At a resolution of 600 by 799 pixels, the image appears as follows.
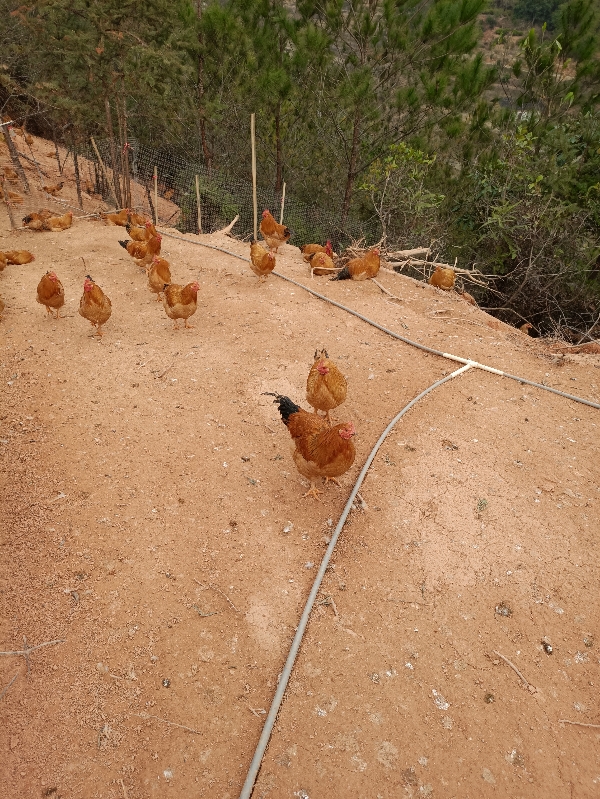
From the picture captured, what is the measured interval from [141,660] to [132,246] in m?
6.47

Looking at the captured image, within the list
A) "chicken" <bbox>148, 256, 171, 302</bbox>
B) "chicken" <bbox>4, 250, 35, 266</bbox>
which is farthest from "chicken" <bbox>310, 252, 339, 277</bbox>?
"chicken" <bbox>4, 250, 35, 266</bbox>

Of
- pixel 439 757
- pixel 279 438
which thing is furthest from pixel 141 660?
pixel 279 438

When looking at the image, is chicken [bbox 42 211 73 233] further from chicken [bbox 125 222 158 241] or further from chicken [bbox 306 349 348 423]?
chicken [bbox 306 349 348 423]

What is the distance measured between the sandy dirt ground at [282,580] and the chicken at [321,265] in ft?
8.93

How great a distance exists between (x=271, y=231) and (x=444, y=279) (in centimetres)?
339

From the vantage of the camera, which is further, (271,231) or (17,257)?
(271,231)

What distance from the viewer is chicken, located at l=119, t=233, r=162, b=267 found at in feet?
23.4

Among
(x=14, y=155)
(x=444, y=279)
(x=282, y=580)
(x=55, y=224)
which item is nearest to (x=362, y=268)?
(x=444, y=279)

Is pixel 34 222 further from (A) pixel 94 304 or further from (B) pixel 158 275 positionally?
(A) pixel 94 304

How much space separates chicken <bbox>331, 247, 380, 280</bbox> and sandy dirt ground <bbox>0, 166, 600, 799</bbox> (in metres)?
2.46

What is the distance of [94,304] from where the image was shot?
5.41 meters

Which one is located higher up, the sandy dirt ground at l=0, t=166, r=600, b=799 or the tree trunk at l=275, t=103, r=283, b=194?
the tree trunk at l=275, t=103, r=283, b=194

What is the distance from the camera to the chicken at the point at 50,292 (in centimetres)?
565

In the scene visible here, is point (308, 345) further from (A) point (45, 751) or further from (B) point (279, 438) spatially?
(A) point (45, 751)
